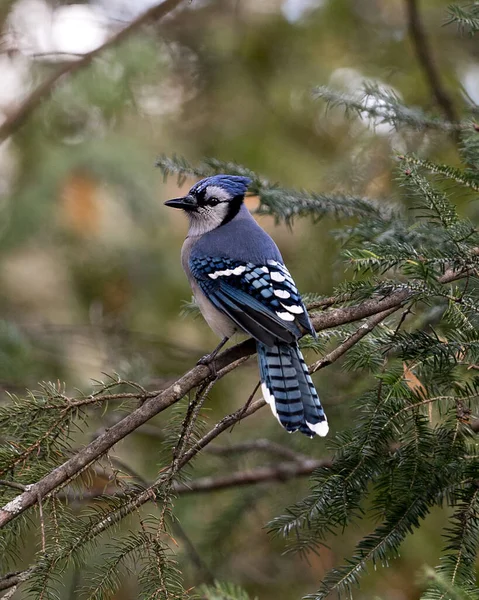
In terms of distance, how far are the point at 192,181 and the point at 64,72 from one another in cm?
110

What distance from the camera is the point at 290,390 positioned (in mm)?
1994

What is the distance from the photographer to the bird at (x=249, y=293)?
198 centimetres

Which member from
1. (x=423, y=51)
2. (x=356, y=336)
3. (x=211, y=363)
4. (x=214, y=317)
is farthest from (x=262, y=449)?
(x=423, y=51)

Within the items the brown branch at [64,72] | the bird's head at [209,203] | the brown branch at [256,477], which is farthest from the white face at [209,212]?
the brown branch at [256,477]

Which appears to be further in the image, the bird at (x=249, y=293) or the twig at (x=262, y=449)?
the twig at (x=262, y=449)

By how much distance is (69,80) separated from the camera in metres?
2.90

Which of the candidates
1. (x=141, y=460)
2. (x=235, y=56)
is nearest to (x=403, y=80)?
(x=235, y=56)

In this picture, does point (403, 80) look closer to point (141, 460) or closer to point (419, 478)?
point (141, 460)

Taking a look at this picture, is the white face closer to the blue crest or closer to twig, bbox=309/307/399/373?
the blue crest

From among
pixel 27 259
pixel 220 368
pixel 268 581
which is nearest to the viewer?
pixel 220 368

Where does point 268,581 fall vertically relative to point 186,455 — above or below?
above

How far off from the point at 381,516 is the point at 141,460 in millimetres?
2086

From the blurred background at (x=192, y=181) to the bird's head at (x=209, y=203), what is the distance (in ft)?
0.66

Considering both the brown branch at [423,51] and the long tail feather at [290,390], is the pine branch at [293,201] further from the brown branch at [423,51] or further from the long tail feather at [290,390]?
the brown branch at [423,51]
